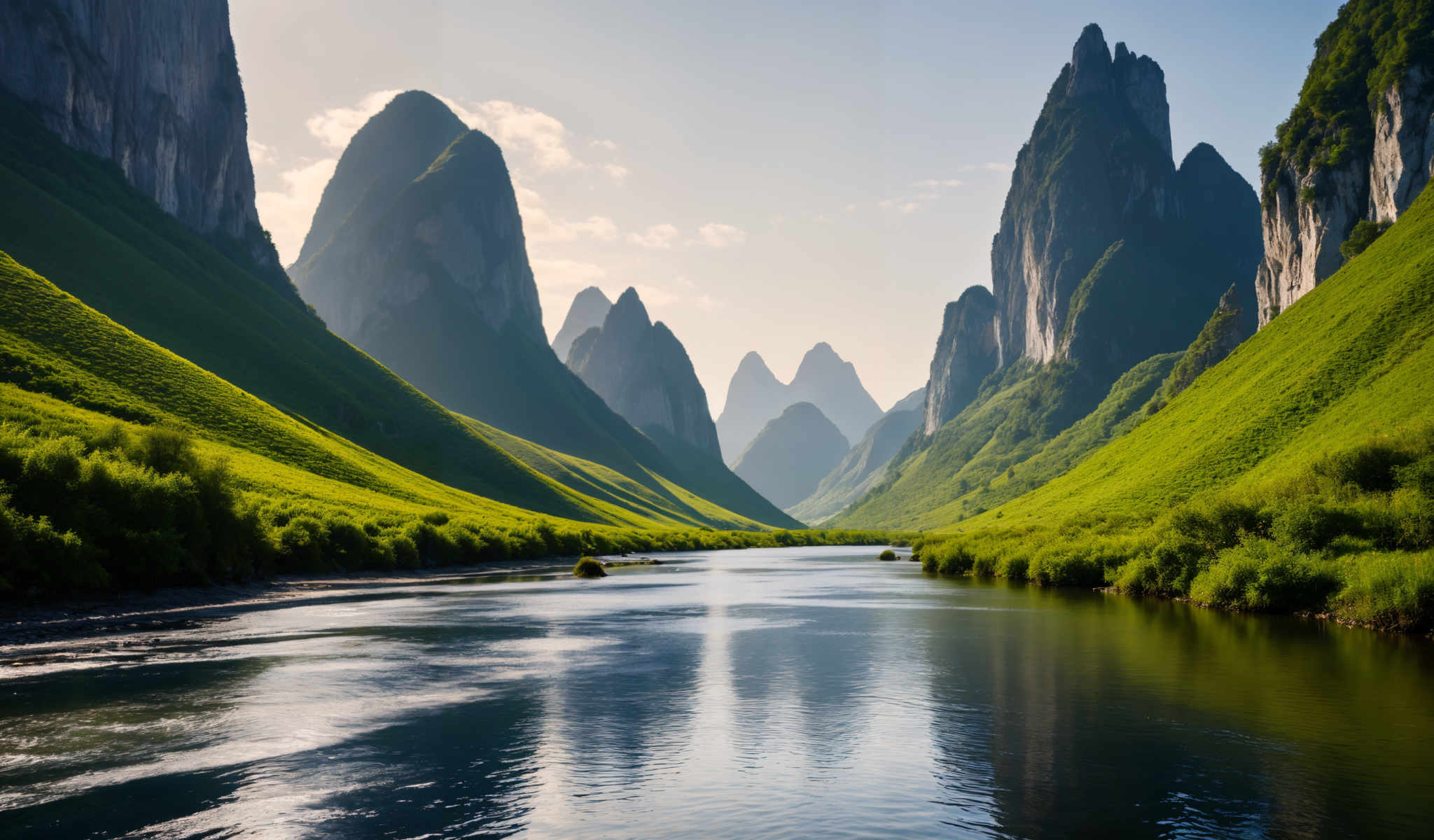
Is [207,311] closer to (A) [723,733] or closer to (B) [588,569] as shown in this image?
(B) [588,569]

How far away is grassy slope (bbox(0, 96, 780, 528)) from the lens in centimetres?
13525

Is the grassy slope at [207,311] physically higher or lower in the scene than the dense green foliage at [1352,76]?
lower

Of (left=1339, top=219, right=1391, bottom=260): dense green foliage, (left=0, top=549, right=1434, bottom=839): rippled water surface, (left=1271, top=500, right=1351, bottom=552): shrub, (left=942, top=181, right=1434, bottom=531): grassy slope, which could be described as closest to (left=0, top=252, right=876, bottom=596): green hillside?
(left=0, top=549, right=1434, bottom=839): rippled water surface

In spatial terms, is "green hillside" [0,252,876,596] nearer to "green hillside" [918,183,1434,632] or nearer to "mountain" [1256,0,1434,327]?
"green hillside" [918,183,1434,632]

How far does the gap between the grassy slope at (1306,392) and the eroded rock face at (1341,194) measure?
23260mm

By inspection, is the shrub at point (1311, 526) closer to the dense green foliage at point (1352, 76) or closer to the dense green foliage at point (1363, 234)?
the dense green foliage at point (1363, 234)

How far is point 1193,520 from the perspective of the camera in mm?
50062

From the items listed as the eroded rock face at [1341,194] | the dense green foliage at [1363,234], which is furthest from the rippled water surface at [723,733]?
the eroded rock face at [1341,194]

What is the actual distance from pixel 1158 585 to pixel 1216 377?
276 ft

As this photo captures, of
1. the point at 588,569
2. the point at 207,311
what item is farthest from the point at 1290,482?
the point at 207,311

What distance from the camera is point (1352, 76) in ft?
464

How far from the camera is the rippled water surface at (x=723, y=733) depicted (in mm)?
15859

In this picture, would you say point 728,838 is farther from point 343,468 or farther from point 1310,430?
point 343,468

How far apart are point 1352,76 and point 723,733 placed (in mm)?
173417
